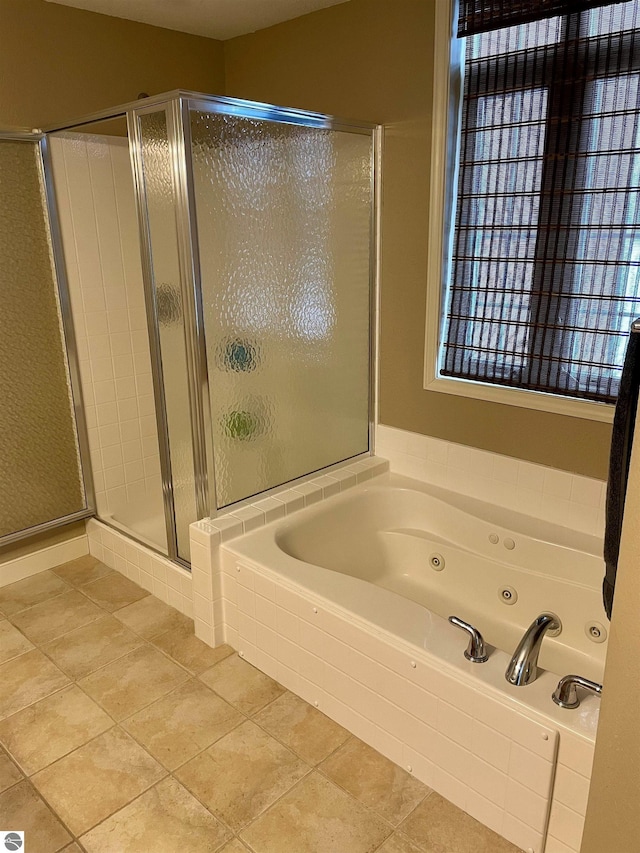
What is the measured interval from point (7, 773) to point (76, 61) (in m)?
2.65

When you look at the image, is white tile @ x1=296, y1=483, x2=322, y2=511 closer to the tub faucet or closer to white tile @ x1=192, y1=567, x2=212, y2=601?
white tile @ x1=192, y1=567, x2=212, y2=601

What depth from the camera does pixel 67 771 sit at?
1.95m

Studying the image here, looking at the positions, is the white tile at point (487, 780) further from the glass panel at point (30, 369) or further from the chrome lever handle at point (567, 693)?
the glass panel at point (30, 369)

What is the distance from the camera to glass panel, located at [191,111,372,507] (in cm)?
229

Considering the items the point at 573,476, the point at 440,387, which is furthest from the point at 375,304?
the point at 573,476

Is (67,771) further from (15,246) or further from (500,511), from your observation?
(15,246)

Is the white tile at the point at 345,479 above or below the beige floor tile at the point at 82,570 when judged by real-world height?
above

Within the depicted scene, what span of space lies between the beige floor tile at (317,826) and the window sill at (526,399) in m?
1.49

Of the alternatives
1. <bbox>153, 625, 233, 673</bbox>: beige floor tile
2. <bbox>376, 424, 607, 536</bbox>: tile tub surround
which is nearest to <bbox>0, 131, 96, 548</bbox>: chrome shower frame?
<bbox>153, 625, 233, 673</bbox>: beige floor tile

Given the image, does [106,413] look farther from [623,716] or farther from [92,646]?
[623,716]

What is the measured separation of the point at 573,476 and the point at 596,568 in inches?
13.8

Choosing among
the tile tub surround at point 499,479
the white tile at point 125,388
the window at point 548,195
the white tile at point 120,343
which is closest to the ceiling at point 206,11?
the window at point 548,195

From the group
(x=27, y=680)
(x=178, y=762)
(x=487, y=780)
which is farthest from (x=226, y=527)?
(x=487, y=780)

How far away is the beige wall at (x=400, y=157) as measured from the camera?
2494mm
